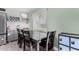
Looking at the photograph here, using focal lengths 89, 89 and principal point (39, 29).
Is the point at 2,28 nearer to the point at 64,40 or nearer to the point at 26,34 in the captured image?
the point at 26,34

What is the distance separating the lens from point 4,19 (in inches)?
55.3

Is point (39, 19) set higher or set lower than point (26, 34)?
higher

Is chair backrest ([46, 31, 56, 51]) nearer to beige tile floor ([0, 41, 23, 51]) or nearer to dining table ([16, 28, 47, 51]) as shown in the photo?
dining table ([16, 28, 47, 51])

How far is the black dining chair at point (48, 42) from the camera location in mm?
1428

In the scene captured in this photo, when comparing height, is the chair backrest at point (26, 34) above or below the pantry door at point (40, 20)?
below

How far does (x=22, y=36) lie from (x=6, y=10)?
480 mm

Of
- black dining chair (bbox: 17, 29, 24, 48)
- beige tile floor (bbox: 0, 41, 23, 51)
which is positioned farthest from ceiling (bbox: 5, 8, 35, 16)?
Result: beige tile floor (bbox: 0, 41, 23, 51)

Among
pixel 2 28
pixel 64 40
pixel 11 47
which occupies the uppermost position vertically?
pixel 2 28

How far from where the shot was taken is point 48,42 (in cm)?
145

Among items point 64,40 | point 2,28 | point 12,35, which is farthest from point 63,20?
point 2,28

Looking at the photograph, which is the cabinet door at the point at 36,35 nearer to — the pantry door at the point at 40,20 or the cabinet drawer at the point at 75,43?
the pantry door at the point at 40,20

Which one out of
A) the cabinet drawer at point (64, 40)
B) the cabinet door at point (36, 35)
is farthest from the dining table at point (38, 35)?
the cabinet drawer at point (64, 40)
